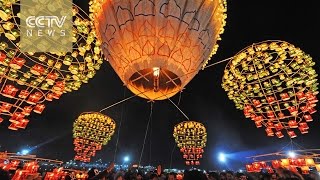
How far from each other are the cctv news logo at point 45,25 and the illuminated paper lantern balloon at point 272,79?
6.08 meters

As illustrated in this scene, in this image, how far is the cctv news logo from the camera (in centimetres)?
641

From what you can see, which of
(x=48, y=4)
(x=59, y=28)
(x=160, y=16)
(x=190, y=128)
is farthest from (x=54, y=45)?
(x=190, y=128)

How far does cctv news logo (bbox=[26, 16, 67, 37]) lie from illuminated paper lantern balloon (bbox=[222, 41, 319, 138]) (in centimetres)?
608

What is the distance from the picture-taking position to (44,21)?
21.2ft

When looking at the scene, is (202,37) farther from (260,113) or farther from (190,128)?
(190,128)

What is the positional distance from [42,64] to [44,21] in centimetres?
156

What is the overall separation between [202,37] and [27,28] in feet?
15.6

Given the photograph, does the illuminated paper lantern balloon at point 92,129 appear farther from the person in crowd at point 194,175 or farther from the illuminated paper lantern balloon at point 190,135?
the person in crowd at point 194,175

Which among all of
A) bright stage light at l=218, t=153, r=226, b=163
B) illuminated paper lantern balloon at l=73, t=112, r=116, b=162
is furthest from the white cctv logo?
bright stage light at l=218, t=153, r=226, b=163

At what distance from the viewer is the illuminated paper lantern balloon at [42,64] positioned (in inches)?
247

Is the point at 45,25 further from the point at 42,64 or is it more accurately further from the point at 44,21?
the point at 42,64

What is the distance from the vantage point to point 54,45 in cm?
688

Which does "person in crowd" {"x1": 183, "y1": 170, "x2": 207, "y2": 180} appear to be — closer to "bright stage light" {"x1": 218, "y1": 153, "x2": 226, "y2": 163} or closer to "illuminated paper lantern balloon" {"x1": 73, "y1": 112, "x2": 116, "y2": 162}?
"illuminated paper lantern balloon" {"x1": 73, "y1": 112, "x2": 116, "y2": 162}

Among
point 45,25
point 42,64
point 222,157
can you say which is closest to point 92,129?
point 42,64
